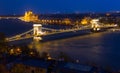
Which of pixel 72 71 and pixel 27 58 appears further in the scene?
pixel 27 58

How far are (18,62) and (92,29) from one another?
32.4 feet

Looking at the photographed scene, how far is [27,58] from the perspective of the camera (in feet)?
11.7

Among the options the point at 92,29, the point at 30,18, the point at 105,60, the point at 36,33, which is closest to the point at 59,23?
the point at 30,18

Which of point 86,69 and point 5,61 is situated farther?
point 5,61

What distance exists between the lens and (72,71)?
10.1 feet

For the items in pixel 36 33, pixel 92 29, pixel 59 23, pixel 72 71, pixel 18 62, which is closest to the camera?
pixel 72 71

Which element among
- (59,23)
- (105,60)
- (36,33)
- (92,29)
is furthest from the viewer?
(59,23)

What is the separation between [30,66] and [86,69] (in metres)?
0.55

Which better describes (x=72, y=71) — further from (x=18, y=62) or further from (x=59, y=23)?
(x=59, y=23)

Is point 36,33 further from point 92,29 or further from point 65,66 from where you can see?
point 65,66

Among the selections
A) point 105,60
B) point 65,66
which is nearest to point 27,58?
point 65,66

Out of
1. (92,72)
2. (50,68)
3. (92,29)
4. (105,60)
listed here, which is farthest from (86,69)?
(92,29)

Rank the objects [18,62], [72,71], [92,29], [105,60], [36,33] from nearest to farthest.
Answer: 1. [72,71]
2. [18,62]
3. [105,60]
4. [36,33]
5. [92,29]

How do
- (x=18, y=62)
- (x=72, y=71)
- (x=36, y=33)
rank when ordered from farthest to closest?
1. (x=36, y=33)
2. (x=18, y=62)
3. (x=72, y=71)
